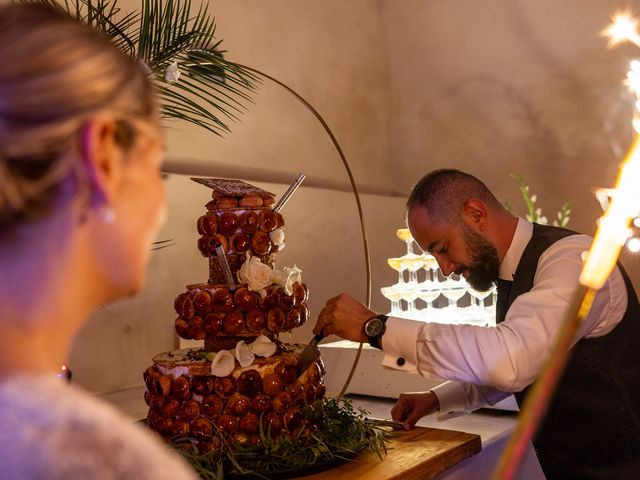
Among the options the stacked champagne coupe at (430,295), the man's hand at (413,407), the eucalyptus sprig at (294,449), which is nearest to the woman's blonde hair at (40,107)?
the eucalyptus sprig at (294,449)

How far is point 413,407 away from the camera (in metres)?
2.18

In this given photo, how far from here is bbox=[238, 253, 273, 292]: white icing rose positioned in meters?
1.75

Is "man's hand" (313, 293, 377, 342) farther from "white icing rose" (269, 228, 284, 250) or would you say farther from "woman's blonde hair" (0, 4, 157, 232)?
"woman's blonde hair" (0, 4, 157, 232)

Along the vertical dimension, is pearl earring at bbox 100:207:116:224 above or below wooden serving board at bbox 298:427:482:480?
above

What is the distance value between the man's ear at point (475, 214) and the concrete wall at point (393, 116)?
4.64 ft

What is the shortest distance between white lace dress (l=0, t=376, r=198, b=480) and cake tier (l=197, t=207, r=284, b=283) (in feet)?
4.30

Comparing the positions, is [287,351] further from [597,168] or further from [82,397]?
[597,168]

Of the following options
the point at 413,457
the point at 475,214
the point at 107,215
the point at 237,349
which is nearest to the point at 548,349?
the point at 413,457

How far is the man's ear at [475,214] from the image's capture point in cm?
225

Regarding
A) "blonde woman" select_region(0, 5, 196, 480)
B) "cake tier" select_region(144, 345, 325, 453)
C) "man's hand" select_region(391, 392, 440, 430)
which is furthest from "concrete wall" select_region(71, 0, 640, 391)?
"blonde woman" select_region(0, 5, 196, 480)

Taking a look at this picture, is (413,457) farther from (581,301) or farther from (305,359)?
→ (581,301)

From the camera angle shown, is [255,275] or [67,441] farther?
[255,275]

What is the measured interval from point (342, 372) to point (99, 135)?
7.94 feet

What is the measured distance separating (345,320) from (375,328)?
0.09 metres
